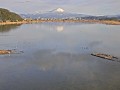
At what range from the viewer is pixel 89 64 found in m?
18.9

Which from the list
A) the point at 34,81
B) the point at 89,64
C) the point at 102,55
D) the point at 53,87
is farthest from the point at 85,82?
the point at 102,55

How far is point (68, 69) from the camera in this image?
17359 millimetres

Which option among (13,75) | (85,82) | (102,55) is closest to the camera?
(85,82)

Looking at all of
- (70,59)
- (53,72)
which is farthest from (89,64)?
(53,72)

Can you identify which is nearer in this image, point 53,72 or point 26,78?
point 26,78

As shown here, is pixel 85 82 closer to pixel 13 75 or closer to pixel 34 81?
pixel 34 81

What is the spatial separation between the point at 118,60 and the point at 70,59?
149 inches

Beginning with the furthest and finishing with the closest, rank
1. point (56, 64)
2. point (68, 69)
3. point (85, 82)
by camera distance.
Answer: point (56, 64)
point (68, 69)
point (85, 82)

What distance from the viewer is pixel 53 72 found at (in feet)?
54.1

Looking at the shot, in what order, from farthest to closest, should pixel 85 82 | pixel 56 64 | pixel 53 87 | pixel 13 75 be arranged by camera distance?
pixel 56 64
pixel 13 75
pixel 85 82
pixel 53 87

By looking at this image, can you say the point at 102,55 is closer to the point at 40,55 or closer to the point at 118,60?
the point at 118,60

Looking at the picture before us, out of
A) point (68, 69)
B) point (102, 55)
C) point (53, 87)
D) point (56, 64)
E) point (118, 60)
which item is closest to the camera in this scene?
point (53, 87)

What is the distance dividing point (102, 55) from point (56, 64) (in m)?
5.04

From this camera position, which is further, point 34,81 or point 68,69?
point 68,69
